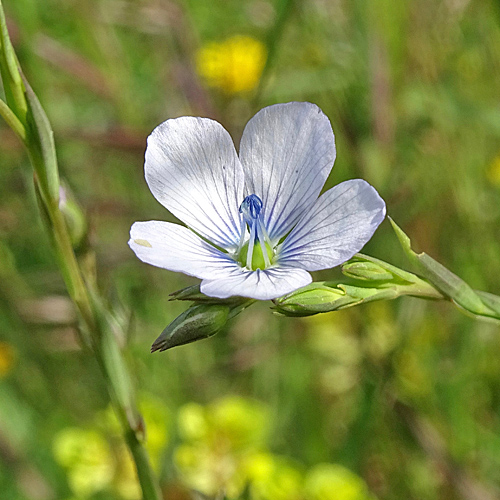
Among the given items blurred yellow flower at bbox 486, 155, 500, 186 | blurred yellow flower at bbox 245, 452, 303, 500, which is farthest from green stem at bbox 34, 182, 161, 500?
blurred yellow flower at bbox 486, 155, 500, 186

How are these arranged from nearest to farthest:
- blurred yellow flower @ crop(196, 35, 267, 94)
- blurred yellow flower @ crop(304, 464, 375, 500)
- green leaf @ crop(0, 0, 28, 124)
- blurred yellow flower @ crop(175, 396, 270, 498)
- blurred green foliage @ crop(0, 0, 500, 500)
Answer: green leaf @ crop(0, 0, 28, 124) → blurred yellow flower @ crop(304, 464, 375, 500) → blurred yellow flower @ crop(175, 396, 270, 498) → blurred green foliage @ crop(0, 0, 500, 500) → blurred yellow flower @ crop(196, 35, 267, 94)

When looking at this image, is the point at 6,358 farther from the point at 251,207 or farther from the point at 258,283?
the point at 258,283

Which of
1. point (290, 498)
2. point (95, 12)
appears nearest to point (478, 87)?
point (95, 12)

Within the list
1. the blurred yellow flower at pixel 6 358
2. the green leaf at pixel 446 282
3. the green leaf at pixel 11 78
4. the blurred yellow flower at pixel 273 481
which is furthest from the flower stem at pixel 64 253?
the blurred yellow flower at pixel 6 358

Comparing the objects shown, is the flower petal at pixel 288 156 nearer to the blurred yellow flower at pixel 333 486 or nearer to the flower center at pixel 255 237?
the flower center at pixel 255 237

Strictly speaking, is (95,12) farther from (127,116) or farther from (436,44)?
(436,44)

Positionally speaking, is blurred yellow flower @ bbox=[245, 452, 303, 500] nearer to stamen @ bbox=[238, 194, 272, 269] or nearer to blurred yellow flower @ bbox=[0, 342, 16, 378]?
stamen @ bbox=[238, 194, 272, 269]
